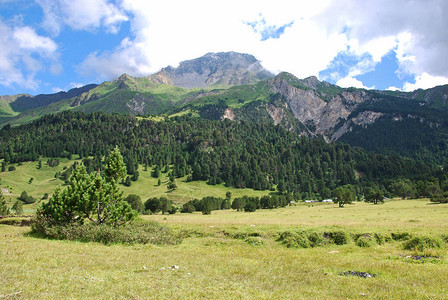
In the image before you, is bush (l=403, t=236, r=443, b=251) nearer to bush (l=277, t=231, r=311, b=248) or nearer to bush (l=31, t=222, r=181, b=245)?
bush (l=277, t=231, r=311, b=248)

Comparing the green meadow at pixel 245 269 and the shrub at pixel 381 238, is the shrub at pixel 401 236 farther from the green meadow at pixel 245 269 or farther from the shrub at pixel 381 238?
the shrub at pixel 381 238

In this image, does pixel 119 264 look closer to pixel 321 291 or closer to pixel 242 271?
pixel 242 271

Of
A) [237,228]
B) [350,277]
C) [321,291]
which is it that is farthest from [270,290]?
[237,228]

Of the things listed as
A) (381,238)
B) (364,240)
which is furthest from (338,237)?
(381,238)

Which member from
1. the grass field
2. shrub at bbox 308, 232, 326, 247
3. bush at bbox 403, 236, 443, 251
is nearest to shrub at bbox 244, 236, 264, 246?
the grass field

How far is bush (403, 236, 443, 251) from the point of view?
25.6 metres

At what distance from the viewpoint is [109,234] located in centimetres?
3127

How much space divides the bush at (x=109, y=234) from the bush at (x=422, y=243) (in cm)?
2651

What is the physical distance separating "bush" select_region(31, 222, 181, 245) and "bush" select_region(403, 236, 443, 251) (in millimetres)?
26511

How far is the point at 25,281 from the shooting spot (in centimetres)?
1441

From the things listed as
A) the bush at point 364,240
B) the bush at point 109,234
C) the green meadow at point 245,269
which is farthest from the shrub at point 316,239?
the bush at point 109,234

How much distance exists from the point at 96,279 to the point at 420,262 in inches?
963

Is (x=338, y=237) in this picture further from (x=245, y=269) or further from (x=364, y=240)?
(x=245, y=269)

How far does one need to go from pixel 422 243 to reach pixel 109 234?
3490cm
